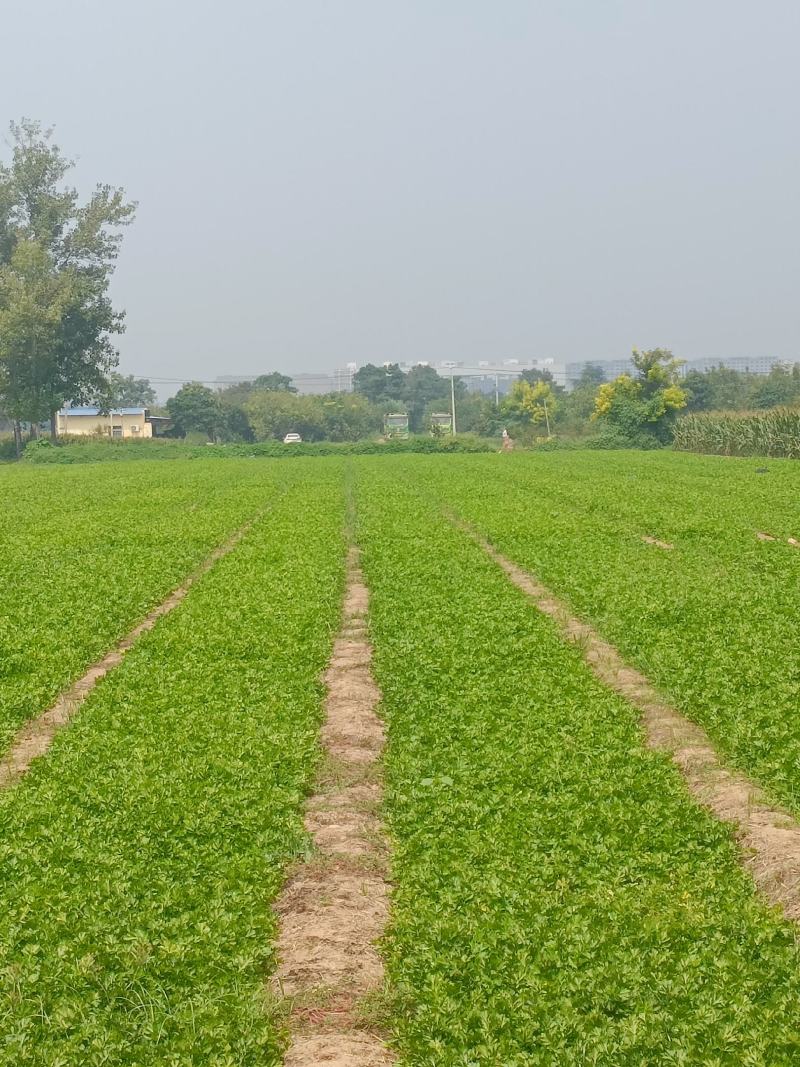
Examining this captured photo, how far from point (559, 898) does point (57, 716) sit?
6.54 metres

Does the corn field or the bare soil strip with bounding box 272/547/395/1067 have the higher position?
the corn field

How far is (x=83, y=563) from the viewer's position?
2027cm

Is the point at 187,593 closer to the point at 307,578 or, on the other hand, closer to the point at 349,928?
the point at 307,578

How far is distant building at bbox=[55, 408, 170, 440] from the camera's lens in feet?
385

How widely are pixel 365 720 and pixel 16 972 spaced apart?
524 centimetres

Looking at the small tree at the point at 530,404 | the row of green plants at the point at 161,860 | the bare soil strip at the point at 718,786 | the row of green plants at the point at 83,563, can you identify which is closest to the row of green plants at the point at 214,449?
the small tree at the point at 530,404

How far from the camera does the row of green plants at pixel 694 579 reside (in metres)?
9.94

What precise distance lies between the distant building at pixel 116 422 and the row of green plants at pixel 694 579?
86285mm

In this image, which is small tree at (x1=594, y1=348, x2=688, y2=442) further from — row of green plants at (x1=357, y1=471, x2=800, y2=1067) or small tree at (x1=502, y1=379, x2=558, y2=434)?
row of green plants at (x1=357, y1=471, x2=800, y2=1067)

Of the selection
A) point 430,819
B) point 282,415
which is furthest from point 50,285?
point 430,819

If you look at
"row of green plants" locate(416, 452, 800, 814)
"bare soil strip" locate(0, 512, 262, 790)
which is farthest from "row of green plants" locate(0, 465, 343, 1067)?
"row of green plants" locate(416, 452, 800, 814)

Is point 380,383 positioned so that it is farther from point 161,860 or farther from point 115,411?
point 161,860

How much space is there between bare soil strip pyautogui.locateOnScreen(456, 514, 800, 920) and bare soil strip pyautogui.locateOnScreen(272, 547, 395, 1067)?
2.63 m

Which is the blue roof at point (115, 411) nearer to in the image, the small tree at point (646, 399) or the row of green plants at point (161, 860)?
the small tree at point (646, 399)
